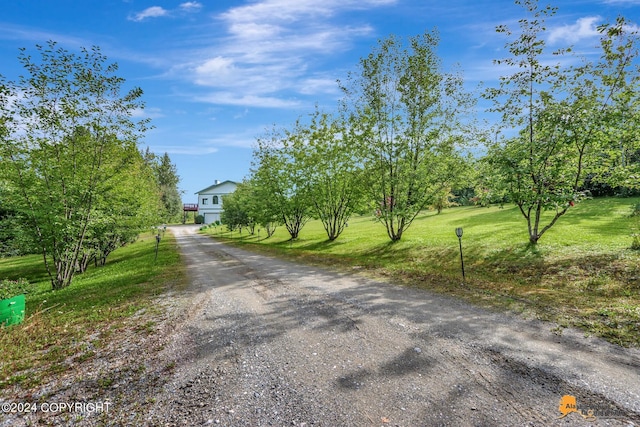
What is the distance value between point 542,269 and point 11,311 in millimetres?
14744

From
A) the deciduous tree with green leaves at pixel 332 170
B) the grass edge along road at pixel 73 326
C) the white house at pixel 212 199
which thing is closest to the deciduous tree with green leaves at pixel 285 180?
the deciduous tree with green leaves at pixel 332 170

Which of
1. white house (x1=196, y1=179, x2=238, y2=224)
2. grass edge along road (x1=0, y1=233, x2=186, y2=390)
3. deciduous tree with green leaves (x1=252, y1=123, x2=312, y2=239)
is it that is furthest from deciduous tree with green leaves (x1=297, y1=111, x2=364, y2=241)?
white house (x1=196, y1=179, x2=238, y2=224)

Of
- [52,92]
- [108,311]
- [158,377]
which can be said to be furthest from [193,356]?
[52,92]

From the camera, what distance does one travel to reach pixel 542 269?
9703 mm

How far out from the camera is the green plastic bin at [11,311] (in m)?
6.84

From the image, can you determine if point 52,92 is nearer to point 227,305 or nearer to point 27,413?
point 227,305

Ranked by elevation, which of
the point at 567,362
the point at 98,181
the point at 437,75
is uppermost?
the point at 437,75

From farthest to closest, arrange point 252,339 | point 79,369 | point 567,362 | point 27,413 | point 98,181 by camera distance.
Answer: point 98,181, point 252,339, point 79,369, point 567,362, point 27,413

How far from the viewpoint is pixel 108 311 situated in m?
7.49

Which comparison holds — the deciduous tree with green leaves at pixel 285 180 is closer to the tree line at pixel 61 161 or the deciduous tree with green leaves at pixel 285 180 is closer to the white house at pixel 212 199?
the tree line at pixel 61 161

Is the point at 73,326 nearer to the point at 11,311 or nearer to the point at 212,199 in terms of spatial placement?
the point at 11,311

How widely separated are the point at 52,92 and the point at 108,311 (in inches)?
373

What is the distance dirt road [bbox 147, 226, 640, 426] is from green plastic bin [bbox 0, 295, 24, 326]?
13.9 feet

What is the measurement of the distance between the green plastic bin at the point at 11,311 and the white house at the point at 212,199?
6261 centimetres
